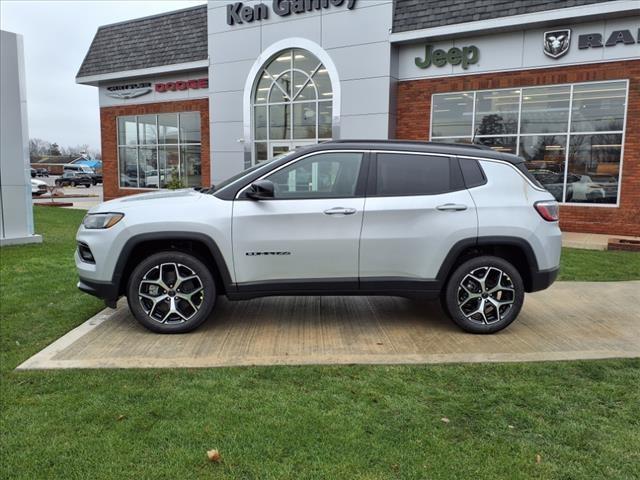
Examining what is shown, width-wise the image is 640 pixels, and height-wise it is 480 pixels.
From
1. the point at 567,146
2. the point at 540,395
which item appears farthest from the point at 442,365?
the point at 567,146

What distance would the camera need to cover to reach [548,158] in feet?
44.2

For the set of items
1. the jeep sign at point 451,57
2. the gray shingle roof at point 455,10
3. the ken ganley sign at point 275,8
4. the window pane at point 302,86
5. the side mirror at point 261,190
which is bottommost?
the side mirror at point 261,190

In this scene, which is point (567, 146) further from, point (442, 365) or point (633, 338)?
point (442, 365)

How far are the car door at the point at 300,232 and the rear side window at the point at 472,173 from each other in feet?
3.20

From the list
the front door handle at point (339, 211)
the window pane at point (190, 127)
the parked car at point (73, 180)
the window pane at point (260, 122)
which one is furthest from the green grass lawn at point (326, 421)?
the parked car at point (73, 180)

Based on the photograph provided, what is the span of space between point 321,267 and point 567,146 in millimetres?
10703

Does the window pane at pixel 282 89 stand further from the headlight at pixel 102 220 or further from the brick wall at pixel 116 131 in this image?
the headlight at pixel 102 220

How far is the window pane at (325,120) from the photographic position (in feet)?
50.9

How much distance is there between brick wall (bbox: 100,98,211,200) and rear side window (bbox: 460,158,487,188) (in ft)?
48.7

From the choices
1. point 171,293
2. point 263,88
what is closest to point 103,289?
point 171,293

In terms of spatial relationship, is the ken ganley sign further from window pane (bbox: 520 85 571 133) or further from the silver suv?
the silver suv

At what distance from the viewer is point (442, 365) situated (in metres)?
4.24

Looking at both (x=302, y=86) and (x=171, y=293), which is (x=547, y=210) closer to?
(x=171, y=293)

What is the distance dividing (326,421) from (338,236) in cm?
190
